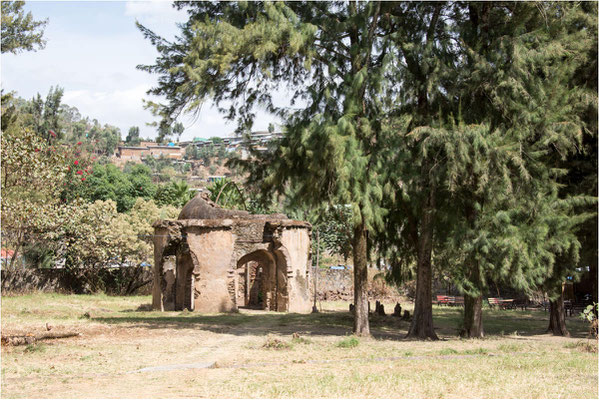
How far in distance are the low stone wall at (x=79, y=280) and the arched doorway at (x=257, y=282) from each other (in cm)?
758

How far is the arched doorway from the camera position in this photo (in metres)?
27.6

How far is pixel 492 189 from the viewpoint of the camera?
50.4ft

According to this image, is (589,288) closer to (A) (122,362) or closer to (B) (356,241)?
(B) (356,241)

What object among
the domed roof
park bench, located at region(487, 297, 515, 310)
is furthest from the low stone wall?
park bench, located at region(487, 297, 515, 310)

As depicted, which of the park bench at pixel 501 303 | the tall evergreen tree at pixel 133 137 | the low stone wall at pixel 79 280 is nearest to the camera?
the park bench at pixel 501 303

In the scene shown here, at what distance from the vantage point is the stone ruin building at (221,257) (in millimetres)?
24750

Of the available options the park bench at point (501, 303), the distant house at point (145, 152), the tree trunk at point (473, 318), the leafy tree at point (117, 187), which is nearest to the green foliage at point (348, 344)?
the tree trunk at point (473, 318)

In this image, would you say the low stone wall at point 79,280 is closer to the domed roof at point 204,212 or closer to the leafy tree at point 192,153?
the domed roof at point 204,212

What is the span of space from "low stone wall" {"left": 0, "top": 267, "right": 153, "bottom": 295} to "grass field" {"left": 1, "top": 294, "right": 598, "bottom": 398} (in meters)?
13.7

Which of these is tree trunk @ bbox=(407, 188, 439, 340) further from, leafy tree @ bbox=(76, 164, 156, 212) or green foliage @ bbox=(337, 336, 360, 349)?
leafy tree @ bbox=(76, 164, 156, 212)

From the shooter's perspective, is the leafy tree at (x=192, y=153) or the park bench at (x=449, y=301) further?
the leafy tree at (x=192, y=153)

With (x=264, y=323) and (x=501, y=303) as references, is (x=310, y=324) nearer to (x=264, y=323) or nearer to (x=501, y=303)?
A: (x=264, y=323)

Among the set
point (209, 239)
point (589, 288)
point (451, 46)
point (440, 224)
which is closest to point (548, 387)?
point (440, 224)

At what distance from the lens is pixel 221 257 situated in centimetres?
2484
